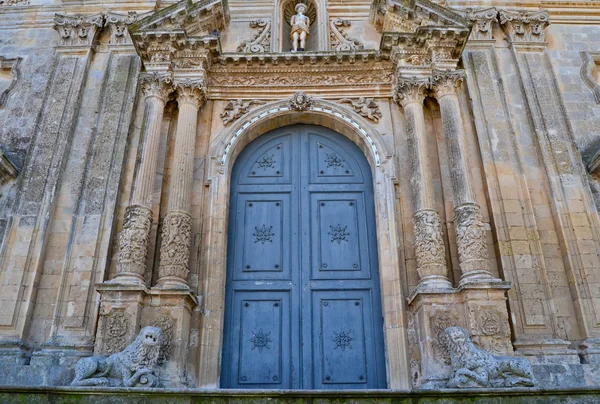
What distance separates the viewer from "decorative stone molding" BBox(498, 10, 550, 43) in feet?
32.9

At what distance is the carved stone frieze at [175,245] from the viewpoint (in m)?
7.61

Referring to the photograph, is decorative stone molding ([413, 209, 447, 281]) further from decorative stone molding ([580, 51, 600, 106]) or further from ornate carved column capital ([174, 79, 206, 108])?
decorative stone molding ([580, 51, 600, 106])

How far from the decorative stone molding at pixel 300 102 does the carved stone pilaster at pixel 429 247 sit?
2781mm

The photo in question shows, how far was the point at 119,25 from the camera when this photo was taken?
10.1m

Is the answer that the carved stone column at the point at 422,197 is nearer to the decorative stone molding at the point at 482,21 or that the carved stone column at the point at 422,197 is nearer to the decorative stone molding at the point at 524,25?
the decorative stone molding at the point at 482,21

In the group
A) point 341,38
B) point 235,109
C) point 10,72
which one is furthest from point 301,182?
point 10,72

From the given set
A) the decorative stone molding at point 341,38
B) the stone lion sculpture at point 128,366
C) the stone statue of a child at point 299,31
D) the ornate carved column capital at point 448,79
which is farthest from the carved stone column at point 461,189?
the stone lion sculpture at point 128,366

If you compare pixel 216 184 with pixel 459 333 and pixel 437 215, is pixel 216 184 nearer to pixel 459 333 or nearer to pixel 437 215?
pixel 437 215

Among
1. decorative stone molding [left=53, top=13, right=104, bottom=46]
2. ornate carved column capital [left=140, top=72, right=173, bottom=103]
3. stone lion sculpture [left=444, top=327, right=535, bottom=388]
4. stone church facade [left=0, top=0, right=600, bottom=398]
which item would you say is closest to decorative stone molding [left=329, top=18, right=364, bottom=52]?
stone church facade [left=0, top=0, right=600, bottom=398]

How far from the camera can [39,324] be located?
7891mm

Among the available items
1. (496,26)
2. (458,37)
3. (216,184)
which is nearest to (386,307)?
(216,184)

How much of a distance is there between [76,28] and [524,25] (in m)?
8.35

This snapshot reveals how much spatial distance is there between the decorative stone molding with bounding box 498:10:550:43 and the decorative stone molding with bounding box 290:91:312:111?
4.02m

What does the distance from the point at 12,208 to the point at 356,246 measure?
548cm
